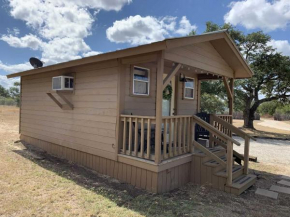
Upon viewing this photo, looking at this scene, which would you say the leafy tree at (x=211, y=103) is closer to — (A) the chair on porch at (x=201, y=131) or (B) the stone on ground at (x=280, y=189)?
(A) the chair on porch at (x=201, y=131)

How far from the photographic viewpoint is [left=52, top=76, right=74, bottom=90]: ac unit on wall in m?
5.23

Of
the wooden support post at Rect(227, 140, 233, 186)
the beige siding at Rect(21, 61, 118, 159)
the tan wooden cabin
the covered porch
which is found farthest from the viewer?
the beige siding at Rect(21, 61, 118, 159)

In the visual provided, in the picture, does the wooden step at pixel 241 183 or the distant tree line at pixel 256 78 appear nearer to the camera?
the wooden step at pixel 241 183

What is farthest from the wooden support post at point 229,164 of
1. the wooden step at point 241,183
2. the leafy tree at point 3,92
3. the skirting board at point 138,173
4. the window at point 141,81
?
the leafy tree at point 3,92

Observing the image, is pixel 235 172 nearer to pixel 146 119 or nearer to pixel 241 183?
pixel 241 183

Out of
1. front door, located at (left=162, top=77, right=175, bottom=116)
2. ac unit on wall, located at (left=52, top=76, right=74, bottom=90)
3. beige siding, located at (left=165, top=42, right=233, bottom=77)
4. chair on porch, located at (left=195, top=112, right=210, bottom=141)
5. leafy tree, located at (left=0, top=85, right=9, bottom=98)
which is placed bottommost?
chair on porch, located at (left=195, top=112, right=210, bottom=141)

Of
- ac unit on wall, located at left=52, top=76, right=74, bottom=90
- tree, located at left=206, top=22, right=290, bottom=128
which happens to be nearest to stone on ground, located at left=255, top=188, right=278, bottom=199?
ac unit on wall, located at left=52, top=76, right=74, bottom=90

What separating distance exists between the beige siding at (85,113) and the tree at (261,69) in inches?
470

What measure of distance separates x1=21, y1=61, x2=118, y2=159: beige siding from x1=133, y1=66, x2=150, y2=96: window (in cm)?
55

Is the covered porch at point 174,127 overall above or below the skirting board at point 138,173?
above

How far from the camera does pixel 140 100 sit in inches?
189

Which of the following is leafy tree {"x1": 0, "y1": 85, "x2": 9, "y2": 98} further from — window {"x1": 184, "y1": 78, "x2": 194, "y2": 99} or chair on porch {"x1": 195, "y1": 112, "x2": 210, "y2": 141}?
chair on porch {"x1": 195, "y1": 112, "x2": 210, "y2": 141}

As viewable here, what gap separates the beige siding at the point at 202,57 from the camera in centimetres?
392

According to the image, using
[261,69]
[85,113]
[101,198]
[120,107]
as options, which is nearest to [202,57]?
[120,107]
